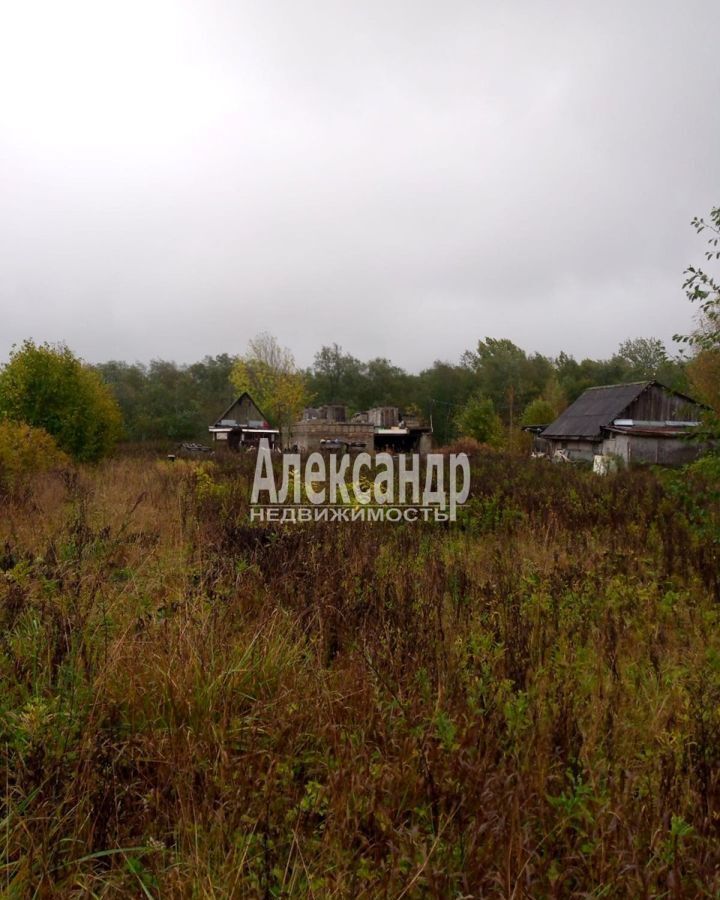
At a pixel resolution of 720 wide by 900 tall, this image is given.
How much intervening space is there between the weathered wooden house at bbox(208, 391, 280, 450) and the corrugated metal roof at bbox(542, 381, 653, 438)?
18.9m

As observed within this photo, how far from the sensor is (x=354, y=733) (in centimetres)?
222

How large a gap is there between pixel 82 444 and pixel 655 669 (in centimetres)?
1570

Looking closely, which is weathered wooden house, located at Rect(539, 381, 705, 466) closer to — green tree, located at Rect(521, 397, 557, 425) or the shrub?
green tree, located at Rect(521, 397, 557, 425)

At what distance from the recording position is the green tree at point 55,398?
46.2 ft

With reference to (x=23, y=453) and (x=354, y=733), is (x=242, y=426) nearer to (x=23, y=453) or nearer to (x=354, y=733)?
(x=23, y=453)

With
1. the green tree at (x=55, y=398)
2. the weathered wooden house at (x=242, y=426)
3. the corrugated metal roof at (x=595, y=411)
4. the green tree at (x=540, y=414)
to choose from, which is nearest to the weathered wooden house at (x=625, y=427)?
the corrugated metal roof at (x=595, y=411)

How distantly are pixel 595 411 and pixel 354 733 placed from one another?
27143 mm

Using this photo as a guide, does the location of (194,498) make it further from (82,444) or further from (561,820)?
(82,444)

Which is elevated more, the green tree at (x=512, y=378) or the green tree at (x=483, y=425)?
the green tree at (x=512, y=378)

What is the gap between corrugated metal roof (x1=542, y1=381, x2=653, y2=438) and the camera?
80.8 ft

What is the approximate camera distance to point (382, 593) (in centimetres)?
391

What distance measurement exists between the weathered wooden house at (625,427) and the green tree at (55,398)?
1830 cm

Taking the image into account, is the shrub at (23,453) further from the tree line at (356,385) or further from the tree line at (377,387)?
the tree line at (356,385)

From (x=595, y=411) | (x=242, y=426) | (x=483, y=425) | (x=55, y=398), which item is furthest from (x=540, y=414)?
(x=55, y=398)
